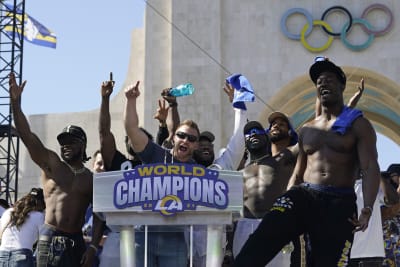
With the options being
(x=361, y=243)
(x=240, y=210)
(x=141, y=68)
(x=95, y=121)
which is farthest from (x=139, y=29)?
(x=240, y=210)

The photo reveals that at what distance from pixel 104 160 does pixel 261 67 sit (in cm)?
1615

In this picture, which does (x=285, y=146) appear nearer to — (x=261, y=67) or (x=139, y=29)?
(x=261, y=67)

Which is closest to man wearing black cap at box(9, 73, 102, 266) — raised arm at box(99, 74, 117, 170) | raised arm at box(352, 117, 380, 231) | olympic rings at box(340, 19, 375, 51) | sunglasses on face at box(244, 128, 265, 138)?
raised arm at box(99, 74, 117, 170)

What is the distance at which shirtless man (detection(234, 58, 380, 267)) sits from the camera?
252 inches

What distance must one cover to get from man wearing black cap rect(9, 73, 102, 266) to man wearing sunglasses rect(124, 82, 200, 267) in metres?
0.78

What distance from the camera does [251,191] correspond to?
28.9 ft

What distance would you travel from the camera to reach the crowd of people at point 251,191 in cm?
650

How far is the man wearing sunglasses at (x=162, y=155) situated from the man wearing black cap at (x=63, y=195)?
0.78 metres

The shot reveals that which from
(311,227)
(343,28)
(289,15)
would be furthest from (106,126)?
(343,28)

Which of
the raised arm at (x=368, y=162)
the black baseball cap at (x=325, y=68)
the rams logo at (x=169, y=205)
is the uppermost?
the black baseball cap at (x=325, y=68)

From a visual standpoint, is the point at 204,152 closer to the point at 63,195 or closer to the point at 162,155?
the point at 162,155

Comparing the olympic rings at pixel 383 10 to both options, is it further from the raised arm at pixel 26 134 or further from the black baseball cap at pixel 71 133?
the raised arm at pixel 26 134

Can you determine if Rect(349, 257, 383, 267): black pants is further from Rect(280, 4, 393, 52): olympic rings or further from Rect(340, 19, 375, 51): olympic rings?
Rect(340, 19, 375, 51): olympic rings

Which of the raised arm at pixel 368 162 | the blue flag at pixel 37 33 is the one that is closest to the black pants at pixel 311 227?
the raised arm at pixel 368 162
